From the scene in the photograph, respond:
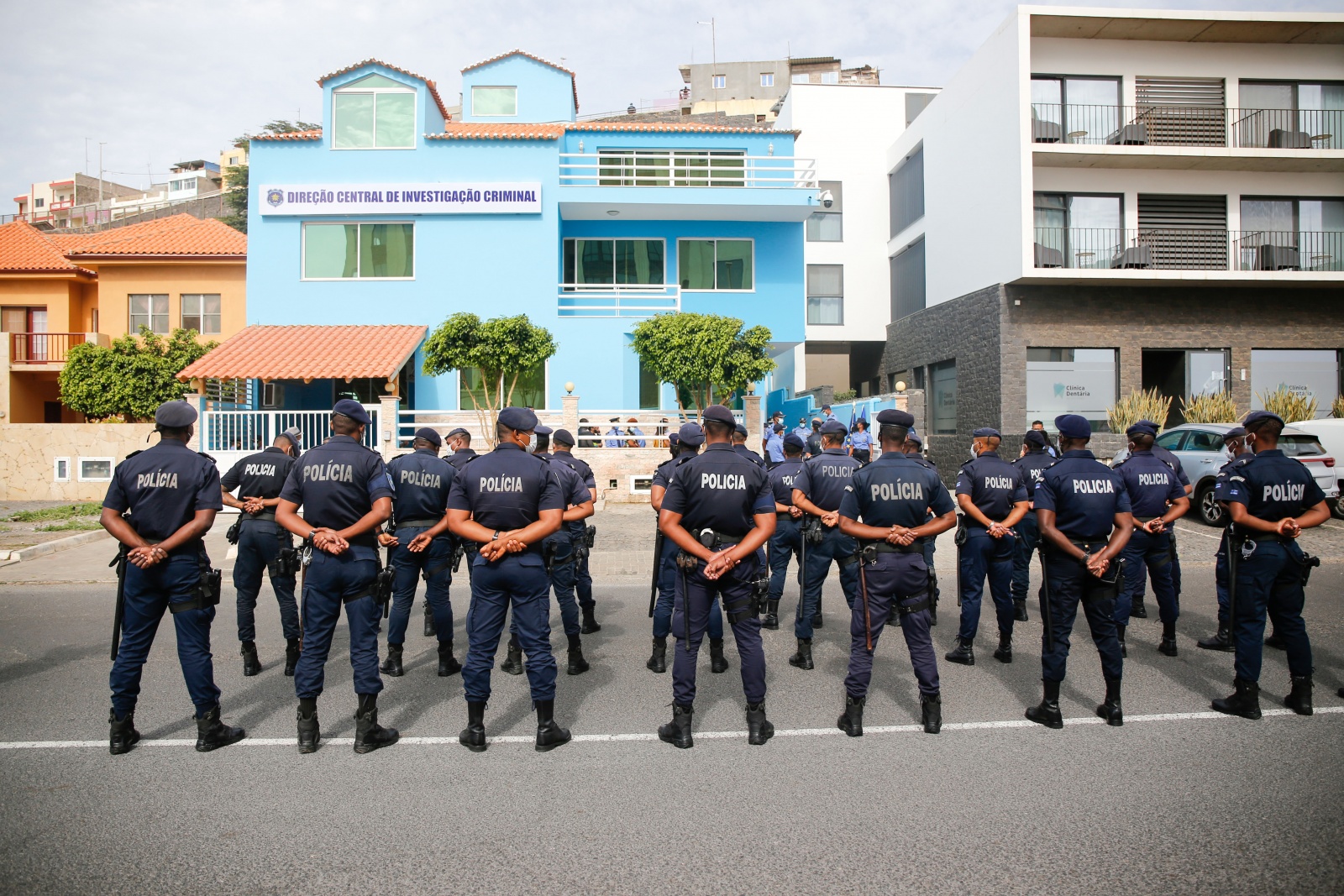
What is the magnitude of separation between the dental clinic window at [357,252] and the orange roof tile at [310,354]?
1.71 meters

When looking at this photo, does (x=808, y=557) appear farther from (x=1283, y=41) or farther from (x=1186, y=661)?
(x=1283, y=41)

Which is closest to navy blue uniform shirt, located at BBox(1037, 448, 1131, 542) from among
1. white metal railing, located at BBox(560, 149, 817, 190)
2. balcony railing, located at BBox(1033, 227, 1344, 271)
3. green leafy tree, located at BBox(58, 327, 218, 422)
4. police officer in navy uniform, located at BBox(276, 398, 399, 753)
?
police officer in navy uniform, located at BBox(276, 398, 399, 753)

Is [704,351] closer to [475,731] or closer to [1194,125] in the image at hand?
[475,731]

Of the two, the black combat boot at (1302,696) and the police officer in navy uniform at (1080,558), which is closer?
the police officer in navy uniform at (1080,558)

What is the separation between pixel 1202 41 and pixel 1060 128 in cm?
456

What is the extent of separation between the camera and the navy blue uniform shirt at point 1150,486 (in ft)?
22.8

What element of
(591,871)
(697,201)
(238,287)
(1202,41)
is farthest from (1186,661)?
(238,287)

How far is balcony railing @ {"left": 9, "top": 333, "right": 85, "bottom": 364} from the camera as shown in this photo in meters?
25.4

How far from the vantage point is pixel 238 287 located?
82.6ft

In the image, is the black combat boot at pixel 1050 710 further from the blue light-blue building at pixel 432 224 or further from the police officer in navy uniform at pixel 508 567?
the blue light-blue building at pixel 432 224

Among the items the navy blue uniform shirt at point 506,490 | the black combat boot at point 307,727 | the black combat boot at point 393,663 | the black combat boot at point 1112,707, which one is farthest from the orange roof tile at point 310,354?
the black combat boot at point 1112,707

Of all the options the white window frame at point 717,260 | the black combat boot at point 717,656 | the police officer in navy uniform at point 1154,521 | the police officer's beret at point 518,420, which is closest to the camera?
the police officer's beret at point 518,420

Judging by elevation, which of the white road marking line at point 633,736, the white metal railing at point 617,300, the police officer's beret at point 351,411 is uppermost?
the white metal railing at point 617,300

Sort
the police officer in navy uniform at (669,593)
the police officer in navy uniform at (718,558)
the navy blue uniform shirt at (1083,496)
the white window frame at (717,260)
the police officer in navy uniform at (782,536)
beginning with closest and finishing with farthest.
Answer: the police officer in navy uniform at (718,558) → the navy blue uniform shirt at (1083,496) → the police officer in navy uniform at (669,593) → the police officer in navy uniform at (782,536) → the white window frame at (717,260)
